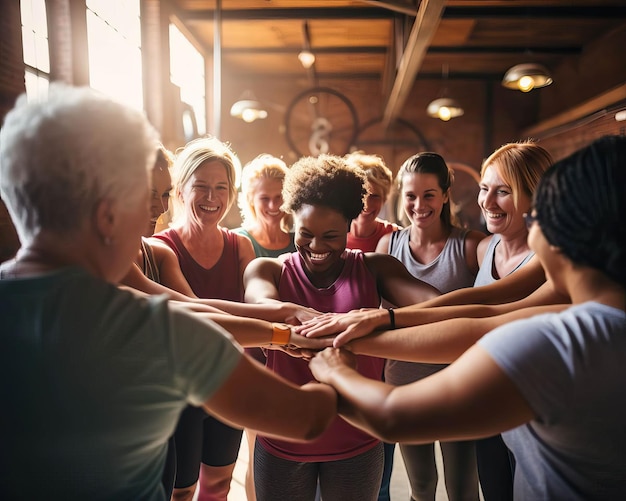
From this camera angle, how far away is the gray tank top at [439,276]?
90.6 inches

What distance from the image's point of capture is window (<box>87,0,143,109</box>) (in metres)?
3.99

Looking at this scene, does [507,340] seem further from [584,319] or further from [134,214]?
[134,214]

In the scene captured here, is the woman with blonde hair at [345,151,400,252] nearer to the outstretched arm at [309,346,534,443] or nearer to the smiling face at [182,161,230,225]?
the smiling face at [182,161,230,225]

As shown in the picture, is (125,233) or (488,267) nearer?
(125,233)

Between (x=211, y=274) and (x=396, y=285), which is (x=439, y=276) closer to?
(x=396, y=285)

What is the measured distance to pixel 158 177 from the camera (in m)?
2.07

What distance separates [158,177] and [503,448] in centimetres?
175

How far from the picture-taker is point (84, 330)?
82 cm

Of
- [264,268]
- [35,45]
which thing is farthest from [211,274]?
[35,45]

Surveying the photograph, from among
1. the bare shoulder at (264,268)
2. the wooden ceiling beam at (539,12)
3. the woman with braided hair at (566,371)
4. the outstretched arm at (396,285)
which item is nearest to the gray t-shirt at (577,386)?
the woman with braided hair at (566,371)

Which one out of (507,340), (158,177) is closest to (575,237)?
(507,340)

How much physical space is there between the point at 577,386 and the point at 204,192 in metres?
1.76

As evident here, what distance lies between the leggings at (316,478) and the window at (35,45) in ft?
9.00

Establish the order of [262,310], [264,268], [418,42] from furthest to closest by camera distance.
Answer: [418,42]
[264,268]
[262,310]
